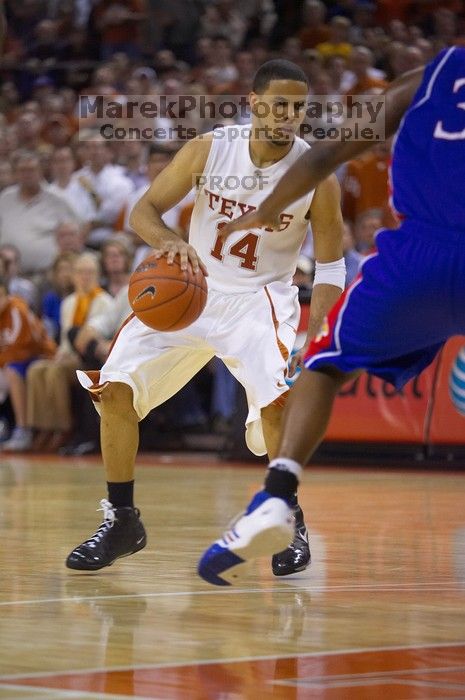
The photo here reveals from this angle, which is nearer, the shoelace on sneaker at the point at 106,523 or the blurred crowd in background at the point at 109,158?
the shoelace on sneaker at the point at 106,523

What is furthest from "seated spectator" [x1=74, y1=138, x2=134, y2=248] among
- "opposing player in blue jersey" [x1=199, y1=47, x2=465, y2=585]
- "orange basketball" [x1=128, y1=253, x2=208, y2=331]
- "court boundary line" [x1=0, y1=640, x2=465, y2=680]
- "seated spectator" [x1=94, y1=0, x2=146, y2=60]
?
"court boundary line" [x1=0, y1=640, x2=465, y2=680]

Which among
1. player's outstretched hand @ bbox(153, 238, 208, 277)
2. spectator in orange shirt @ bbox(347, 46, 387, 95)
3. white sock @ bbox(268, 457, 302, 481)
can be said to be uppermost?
player's outstretched hand @ bbox(153, 238, 208, 277)

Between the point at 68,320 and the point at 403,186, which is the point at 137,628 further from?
the point at 68,320

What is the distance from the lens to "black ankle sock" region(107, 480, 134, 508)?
18.3 feet

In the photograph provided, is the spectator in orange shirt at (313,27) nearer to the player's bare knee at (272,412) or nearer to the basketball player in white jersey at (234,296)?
the basketball player in white jersey at (234,296)

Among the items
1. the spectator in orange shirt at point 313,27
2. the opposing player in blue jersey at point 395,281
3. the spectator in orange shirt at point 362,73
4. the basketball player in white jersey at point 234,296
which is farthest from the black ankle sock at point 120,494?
the spectator in orange shirt at point 313,27

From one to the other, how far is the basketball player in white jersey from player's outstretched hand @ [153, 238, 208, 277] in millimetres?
24

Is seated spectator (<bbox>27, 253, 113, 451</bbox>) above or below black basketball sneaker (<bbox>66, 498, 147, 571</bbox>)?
below

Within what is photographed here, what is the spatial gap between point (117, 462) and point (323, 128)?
320 inches

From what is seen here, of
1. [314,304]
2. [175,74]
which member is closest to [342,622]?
[314,304]

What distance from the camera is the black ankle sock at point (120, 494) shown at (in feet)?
18.3

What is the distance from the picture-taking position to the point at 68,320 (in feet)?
42.8

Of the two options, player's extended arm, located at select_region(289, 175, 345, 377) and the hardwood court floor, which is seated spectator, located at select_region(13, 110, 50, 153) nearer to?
the hardwood court floor

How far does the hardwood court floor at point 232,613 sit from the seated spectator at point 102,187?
679 centimetres
